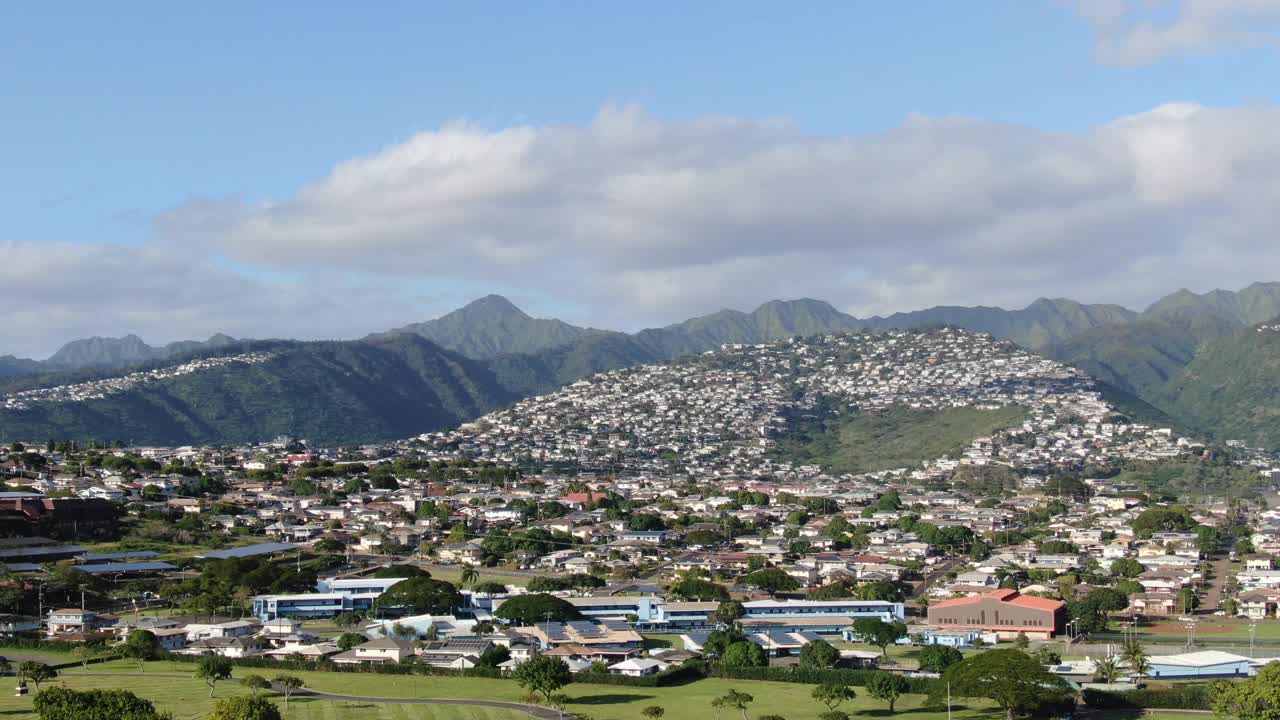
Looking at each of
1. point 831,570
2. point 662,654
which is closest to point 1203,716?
point 662,654

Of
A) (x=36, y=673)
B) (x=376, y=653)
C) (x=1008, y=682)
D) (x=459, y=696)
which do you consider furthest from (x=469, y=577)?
(x=1008, y=682)

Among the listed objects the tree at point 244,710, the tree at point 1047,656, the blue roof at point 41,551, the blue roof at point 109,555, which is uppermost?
the blue roof at point 41,551

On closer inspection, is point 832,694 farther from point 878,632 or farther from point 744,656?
point 878,632

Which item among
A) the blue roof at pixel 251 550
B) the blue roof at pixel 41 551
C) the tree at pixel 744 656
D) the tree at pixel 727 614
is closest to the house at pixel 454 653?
the tree at pixel 744 656

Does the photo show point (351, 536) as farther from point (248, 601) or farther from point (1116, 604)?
point (1116, 604)

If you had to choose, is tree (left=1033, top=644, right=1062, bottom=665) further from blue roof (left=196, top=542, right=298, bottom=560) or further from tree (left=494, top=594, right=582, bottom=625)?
blue roof (left=196, top=542, right=298, bottom=560)

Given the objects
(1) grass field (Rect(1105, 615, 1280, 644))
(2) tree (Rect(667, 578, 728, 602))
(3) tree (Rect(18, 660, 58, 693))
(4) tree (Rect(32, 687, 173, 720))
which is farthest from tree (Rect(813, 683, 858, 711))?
(3) tree (Rect(18, 660, 58, 693))

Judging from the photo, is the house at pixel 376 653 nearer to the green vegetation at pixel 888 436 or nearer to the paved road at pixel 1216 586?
the paved road at pixel 1216 586
